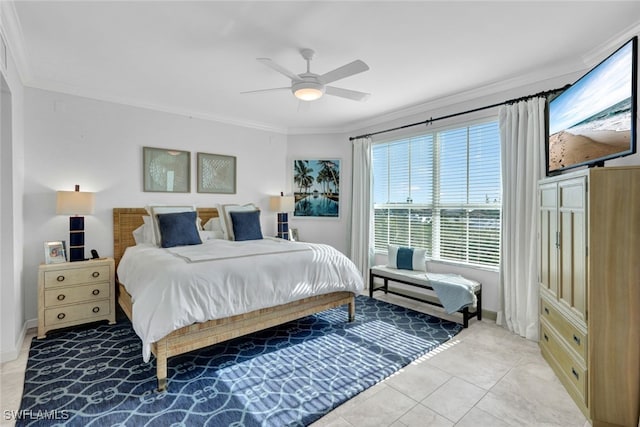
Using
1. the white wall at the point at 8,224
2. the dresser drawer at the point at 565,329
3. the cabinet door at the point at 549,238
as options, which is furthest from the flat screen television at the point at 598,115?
the white wall at the point at 8,224

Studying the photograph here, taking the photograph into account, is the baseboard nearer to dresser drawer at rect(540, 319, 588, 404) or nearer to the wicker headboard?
the wicker headboard

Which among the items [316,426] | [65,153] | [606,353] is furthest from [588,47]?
[65,153]

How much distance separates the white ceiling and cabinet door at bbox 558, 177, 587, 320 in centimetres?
129

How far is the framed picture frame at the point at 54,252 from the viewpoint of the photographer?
127 inches

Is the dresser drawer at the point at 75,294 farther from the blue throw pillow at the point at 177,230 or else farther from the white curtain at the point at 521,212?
the white curtain at the point at 521,212

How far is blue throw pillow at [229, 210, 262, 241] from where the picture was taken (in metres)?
4.07

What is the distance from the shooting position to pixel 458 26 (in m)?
2.34

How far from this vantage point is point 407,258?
413 centimetres

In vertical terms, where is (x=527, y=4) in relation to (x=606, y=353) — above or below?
above

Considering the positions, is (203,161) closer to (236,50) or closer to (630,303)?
(236,50)

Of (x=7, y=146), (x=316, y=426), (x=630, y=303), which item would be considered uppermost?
(x=7, y=146)

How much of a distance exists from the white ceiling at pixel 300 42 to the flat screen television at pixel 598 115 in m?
0.46

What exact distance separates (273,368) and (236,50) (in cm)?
277

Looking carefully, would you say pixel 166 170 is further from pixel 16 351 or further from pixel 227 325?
pixel 227 325
